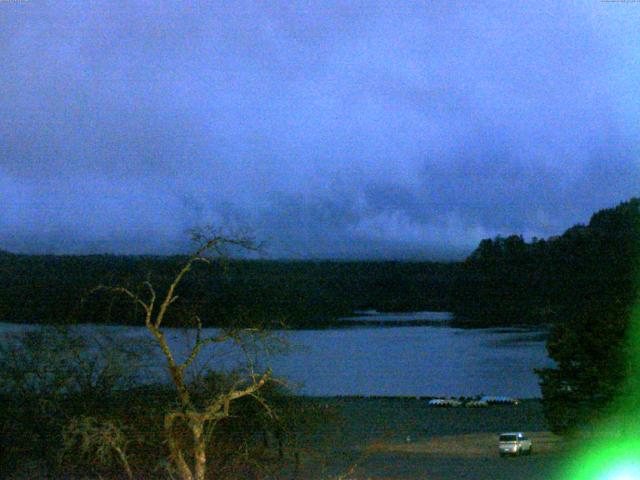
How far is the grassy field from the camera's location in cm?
2066

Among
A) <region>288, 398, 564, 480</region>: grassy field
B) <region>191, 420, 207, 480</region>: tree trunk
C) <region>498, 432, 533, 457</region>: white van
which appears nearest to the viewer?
<region>191, 420, 207, 480</region>: tree trunk

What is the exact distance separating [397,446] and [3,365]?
1743 cm

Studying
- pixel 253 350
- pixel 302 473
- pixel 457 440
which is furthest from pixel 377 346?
pixel 253 350

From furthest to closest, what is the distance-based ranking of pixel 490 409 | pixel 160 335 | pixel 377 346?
pixel 377 346
pixel 490 409
pixel 160 335

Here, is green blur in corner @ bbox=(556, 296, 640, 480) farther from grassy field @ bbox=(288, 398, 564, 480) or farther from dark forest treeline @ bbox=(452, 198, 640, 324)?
dark forest treeline @ bbox=(452, 198, 640, 324)

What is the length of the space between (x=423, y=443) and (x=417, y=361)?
191 feet

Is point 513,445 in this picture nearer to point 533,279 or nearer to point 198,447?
point 198,447

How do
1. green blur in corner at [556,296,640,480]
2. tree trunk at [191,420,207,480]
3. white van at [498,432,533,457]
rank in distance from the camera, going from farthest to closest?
1. white van at [498,432,533,457]
2. green blur in corner at [556,296,640,480]
3. tree trunk at [191,420,207,480]

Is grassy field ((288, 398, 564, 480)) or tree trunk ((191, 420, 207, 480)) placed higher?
tree trunk ((191, 420, 207, 480))

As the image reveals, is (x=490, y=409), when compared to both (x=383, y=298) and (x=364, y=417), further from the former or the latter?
(x=383, y=298)

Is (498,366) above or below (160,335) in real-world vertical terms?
below

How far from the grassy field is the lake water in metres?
6.52

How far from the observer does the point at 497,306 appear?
127 meters

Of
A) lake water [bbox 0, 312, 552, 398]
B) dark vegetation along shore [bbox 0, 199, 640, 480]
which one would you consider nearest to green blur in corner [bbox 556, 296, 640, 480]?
dark vegetation along shore [bbox 0, 199, 640, 480]
